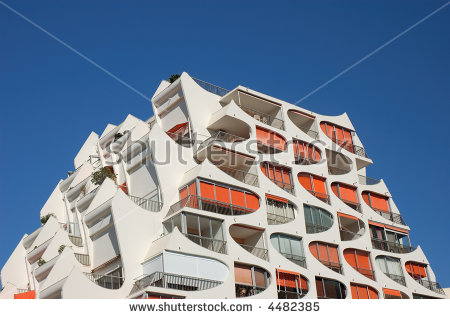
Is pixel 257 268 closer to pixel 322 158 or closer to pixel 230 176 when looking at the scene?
pixel 230 176

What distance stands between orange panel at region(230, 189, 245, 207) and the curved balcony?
11.3 metres

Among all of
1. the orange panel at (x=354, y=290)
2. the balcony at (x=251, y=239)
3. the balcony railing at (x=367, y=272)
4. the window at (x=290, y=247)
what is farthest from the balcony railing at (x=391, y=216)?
the balcony at (x=251, y=239)

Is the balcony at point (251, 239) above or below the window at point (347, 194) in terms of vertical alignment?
below

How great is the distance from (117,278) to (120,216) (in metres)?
3.89

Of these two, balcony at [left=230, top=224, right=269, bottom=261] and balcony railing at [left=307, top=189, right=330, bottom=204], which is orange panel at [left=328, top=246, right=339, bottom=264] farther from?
balcony at [left=230, top=224, right=269, bottom=261]

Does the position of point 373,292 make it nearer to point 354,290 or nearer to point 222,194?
point 354,290

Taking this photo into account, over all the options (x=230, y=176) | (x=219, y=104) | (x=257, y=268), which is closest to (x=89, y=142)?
(x=219, y=104)

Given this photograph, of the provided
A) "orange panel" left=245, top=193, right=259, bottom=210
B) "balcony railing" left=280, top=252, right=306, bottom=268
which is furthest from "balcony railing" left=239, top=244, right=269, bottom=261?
"orange panel" left=245, top=193, right=259, bottom=210

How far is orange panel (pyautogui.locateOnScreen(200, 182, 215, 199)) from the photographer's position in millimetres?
43159

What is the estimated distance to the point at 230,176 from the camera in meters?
45.0

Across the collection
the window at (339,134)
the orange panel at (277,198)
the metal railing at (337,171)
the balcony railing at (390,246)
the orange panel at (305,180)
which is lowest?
the balcony railing at (390,246)

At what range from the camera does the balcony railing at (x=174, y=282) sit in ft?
125

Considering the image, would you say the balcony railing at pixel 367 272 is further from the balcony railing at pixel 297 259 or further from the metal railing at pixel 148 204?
the metal railing at pixel 148 204

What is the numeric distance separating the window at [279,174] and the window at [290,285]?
7.04 m
